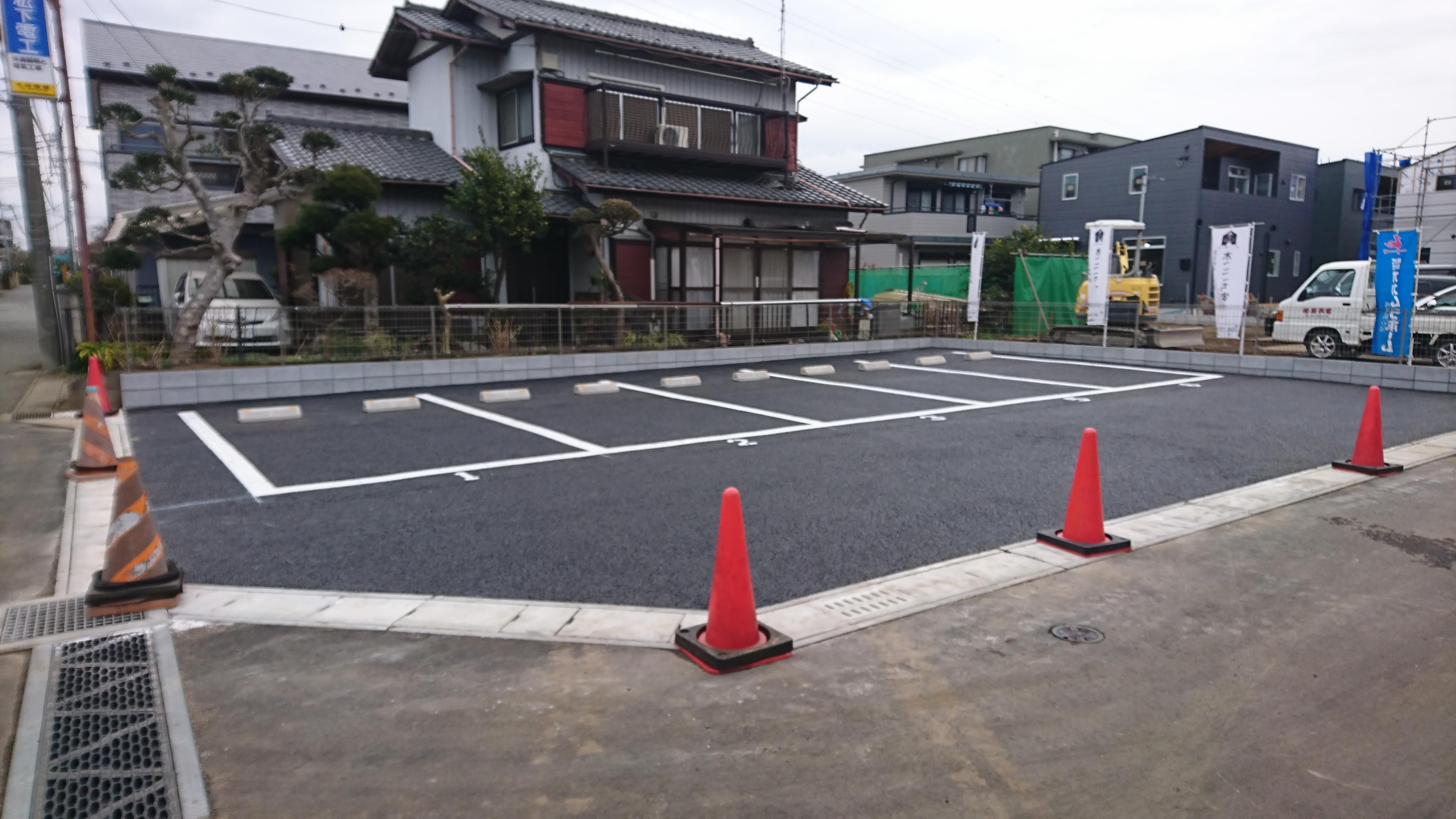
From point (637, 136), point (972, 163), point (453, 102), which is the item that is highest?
point (972, 163)

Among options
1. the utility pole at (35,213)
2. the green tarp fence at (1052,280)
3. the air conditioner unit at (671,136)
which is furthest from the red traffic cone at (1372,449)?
the utility pole at (35,213)

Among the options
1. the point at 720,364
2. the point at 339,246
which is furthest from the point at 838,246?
the point at 339,246

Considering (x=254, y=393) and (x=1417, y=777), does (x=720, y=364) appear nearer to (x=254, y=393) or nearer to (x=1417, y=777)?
(x=254, y=393)

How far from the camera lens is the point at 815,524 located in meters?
5.45

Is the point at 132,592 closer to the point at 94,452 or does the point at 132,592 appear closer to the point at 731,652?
the point at 731,652

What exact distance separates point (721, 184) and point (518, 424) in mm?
10645

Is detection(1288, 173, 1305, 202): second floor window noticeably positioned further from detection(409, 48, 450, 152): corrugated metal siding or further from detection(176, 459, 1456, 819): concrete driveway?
detection(176, 459, 1456, 819): concrete driveway

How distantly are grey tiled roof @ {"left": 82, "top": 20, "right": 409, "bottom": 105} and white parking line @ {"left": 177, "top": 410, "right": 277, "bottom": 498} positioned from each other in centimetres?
2061

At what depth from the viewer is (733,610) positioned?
3.50m

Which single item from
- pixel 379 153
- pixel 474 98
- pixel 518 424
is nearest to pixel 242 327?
pixel 518 424

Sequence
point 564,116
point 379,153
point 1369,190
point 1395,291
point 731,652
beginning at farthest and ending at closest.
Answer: point 1369,190 < point 564,116 < point 379,153 < point 1395,291 < point 731,652

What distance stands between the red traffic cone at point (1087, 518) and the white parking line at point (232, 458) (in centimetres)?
565

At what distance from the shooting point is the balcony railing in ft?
55.4

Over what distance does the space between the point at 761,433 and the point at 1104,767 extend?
605 cm
